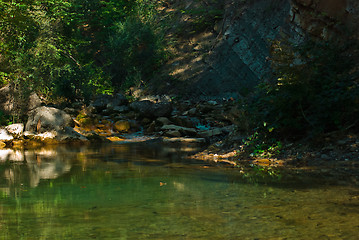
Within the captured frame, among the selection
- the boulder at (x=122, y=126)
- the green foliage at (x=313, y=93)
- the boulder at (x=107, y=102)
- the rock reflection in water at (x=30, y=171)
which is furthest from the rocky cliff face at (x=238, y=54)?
the rock reflection in water at (x=30, y=171)

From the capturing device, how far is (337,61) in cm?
881

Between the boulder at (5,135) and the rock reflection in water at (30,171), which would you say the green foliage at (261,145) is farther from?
the boulder at (5,135)

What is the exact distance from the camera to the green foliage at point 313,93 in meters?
8.33

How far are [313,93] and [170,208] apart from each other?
5.29 metres

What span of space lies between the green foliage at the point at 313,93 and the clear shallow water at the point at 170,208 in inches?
102

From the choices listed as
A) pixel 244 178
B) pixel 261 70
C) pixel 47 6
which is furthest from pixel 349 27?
pixel 47 6

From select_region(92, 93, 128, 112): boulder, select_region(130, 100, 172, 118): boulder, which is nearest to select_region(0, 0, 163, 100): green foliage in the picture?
select_region(92, 93, 128, 112): boulder

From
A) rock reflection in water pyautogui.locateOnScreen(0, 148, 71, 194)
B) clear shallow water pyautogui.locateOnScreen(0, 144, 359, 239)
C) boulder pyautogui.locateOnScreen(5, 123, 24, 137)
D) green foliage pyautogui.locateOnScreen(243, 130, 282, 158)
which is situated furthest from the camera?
boulder pyautogui.locateOnScreen(5, 123, 24, 137)

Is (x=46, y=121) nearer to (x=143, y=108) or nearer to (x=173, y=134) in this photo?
(x=173, y=134)

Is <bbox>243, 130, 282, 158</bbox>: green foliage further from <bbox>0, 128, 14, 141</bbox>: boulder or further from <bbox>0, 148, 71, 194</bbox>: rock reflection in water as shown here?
<bbox>0, 128, 14, 141</bbox>: boulder

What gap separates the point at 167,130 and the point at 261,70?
415 inches

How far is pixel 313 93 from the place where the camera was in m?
8.47

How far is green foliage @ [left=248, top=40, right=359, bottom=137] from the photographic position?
27.3 feet

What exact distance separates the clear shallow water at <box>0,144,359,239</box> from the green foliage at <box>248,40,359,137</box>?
260 cm
